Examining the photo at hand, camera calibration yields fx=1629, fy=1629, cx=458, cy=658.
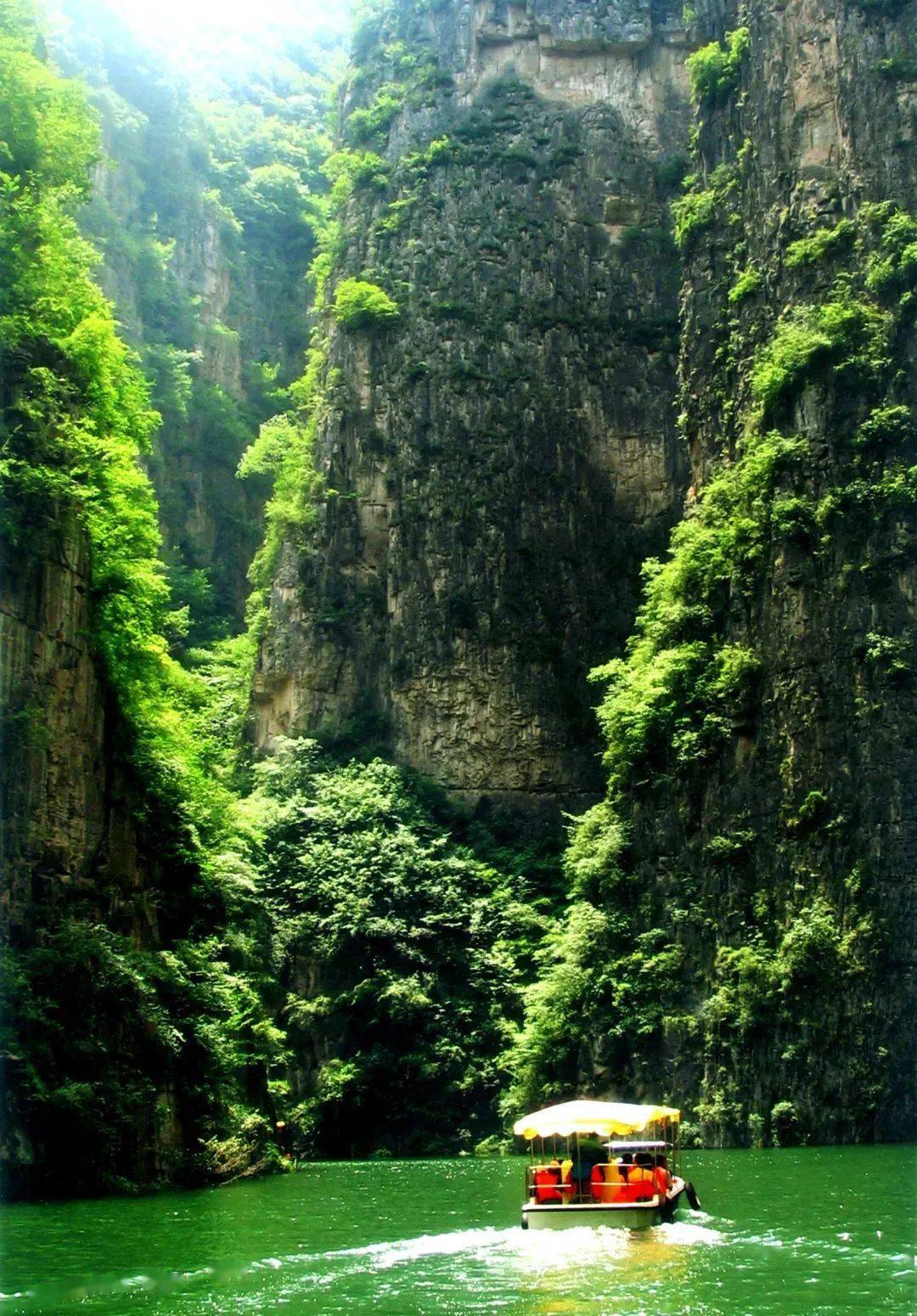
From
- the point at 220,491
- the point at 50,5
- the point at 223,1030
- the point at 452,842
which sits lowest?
the point at 223,1030

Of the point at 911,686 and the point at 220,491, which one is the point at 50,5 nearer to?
the point at 220,491

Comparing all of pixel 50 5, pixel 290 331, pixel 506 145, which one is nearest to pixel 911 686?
pixel 506 145

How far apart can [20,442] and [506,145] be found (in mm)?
37541

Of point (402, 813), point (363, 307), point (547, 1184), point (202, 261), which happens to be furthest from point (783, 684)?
point (202, 261)

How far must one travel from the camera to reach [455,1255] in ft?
67.9

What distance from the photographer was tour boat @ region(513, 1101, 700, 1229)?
74.2 feet

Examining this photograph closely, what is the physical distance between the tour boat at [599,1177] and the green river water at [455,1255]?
1.03 ft

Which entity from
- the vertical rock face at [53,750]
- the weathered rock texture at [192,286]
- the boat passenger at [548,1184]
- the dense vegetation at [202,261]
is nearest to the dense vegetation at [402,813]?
the vertical rock face at [53,750]

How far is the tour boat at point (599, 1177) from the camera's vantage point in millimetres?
22609

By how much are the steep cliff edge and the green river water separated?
9902 mm

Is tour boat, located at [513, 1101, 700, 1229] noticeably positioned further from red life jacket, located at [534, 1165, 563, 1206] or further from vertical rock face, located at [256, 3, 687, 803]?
vertical rock face, located at [256, 3, 687, 803]

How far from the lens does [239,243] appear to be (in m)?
84.4

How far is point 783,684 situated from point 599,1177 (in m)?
22.2

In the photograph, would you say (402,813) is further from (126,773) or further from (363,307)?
(126,773)
